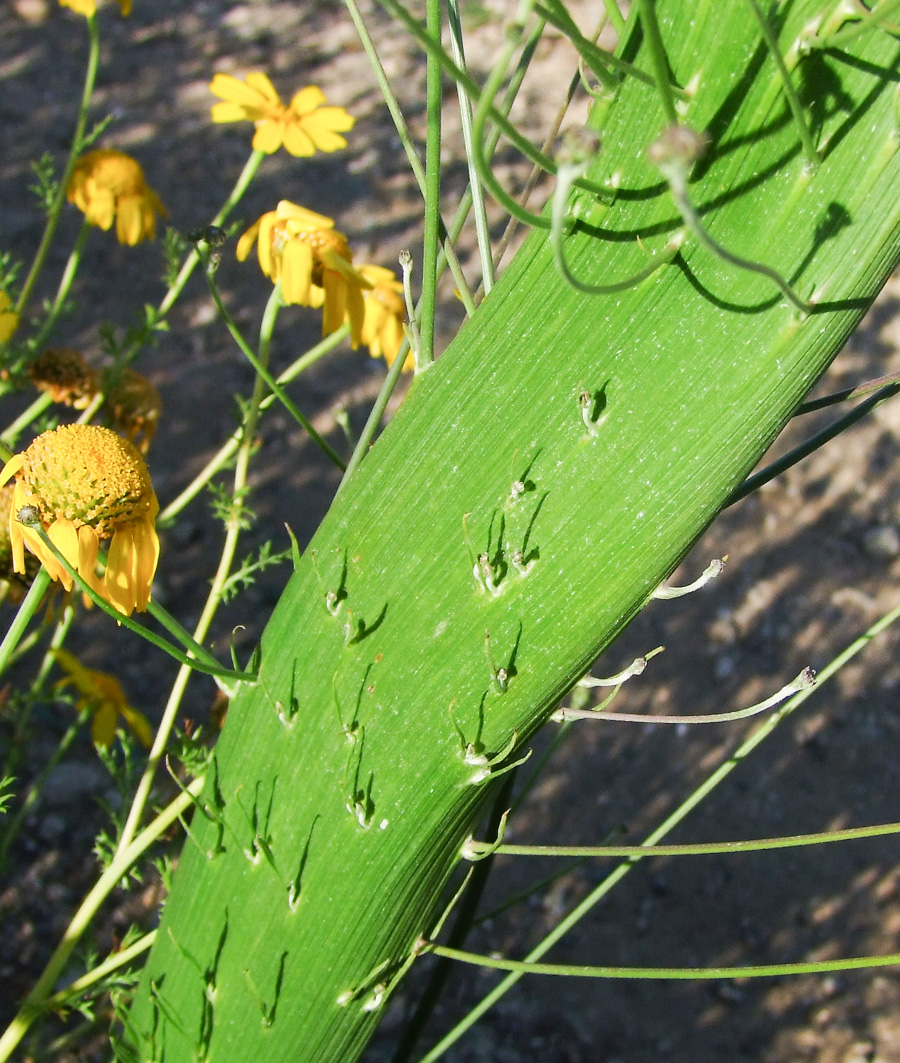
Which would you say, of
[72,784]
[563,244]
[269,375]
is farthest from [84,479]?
[72,784]

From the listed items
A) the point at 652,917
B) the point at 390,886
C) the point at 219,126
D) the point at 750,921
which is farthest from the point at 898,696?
the point at 219,126

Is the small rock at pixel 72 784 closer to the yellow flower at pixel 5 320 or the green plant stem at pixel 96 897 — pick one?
the green plant stem at pixel 96 897

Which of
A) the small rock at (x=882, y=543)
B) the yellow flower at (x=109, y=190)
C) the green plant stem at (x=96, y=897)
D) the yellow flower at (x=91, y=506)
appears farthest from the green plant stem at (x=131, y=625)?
the small rock at (x=882, y=543)

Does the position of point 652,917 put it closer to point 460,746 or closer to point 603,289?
point 460,746

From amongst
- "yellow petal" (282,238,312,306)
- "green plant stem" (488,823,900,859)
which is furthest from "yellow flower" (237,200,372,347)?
"green plant stem" (488,823,900,859)

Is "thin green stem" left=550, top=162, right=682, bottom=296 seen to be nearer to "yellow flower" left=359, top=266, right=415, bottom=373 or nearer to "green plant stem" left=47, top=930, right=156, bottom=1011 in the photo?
"yellow flower" left=359, top=266, right=415, bottom=373

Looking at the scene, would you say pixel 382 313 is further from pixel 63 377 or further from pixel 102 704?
pixel 102 704
